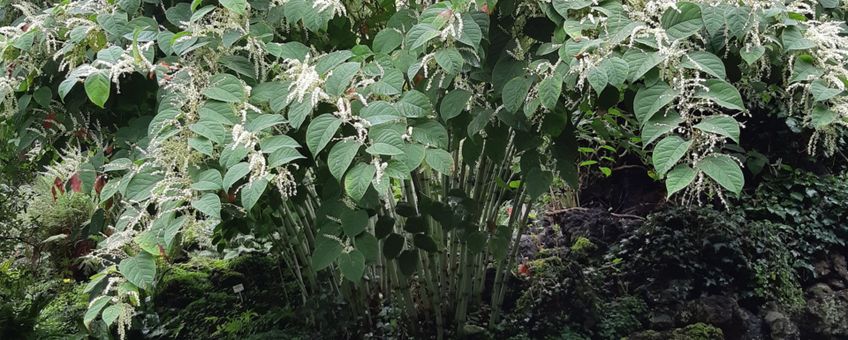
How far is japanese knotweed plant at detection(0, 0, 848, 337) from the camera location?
1734 mm

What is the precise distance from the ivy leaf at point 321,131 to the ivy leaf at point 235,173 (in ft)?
0.54

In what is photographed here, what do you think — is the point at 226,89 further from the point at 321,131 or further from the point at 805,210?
the point at 805,210

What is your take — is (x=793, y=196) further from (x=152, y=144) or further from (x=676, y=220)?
(x=152, y=144)

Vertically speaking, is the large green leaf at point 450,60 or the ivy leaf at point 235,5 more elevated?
the ivy leaf at point 235,5

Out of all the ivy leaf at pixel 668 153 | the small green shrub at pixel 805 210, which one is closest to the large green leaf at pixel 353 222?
the ivy leaf at pixel 668 153

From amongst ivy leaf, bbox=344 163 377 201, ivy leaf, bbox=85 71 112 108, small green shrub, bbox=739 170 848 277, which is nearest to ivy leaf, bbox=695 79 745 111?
ivy leaf, bbox=344 163 377 201

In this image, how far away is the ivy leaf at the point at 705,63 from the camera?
5.56ft

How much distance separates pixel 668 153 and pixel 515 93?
486mm

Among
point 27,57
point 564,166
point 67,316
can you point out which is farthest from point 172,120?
point 67,316

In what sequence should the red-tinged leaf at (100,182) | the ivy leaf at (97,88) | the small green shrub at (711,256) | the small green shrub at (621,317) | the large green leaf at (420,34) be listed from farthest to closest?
the small green shrub at (711,256) < the small green shrub at (621,317) < the red-tinged leaf at (100,182) < the ivy leaf at (97,88) < the large green leaf at (420,34)

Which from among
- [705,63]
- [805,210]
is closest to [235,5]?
[705,63]

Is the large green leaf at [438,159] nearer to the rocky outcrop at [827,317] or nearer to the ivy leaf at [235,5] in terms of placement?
the ivy leaf at [235,5]

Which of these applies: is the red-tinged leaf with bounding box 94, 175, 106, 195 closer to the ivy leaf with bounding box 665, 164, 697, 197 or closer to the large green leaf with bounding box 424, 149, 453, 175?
the large green leaf with bounding box 424, 149, 453, 175

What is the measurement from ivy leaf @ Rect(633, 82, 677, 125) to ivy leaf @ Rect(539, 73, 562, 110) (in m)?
0.19
